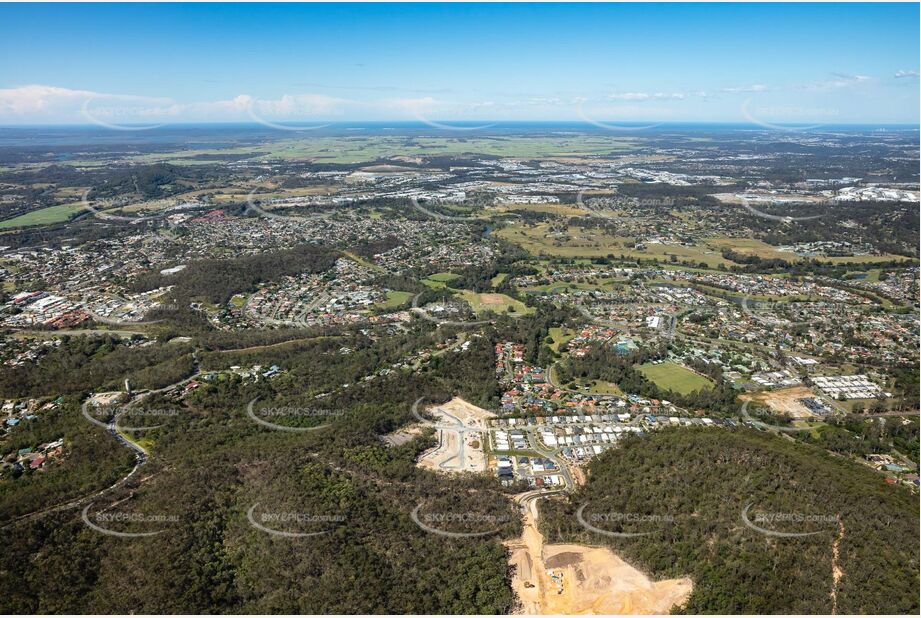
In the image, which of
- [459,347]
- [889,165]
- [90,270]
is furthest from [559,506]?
[889,165]

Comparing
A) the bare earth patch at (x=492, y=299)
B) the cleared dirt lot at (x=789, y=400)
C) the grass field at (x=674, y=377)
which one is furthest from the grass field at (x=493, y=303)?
the cleared dirt lot at (x=789, y=400)

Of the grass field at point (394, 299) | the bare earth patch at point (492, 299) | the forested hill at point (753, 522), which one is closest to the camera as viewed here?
the forested hill at point (753, 522)

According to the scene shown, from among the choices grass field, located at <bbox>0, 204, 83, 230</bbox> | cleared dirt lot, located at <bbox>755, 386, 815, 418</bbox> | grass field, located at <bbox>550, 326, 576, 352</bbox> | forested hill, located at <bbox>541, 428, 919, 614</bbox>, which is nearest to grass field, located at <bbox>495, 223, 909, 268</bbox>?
grass field, located at <bbox>550, 326, 576, 352</bbox>

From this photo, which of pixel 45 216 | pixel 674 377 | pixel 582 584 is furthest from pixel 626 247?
pixel 45 216

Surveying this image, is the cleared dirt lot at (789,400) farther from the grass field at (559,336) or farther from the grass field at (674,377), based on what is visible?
the grass field at (559,336)

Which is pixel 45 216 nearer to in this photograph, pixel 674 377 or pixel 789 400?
pixel 674 377

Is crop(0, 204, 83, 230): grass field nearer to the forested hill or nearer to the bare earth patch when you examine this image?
the bare earth patch
